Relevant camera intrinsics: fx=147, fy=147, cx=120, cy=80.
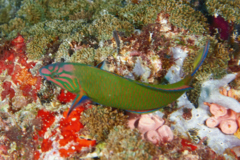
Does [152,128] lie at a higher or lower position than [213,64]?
lower

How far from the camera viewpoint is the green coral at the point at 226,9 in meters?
4.50

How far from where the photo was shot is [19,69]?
4.43 metres

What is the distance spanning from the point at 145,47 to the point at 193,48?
4.50 ft

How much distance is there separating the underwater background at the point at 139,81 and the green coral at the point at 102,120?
0.9 inches

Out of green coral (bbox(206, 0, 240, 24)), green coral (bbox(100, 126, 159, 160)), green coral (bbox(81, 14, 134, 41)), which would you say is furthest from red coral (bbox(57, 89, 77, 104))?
green coral (bbox(206, 0, 240, 24))

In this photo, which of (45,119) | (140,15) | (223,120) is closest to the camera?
(45,119)

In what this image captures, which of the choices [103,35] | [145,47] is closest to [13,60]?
[103,35]

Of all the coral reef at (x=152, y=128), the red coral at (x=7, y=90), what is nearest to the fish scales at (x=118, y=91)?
the coral reef at (x=152, y=128)

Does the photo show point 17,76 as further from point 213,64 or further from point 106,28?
point 213,64

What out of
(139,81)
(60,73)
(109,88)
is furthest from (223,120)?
(60,73)

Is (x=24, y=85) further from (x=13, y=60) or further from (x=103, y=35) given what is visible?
(x=103, y=35)

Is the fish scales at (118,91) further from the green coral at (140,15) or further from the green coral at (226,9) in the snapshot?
the green coral at (226,9)

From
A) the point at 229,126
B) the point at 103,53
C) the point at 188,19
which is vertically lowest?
the point at 229,126

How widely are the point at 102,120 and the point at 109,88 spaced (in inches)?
38.8
